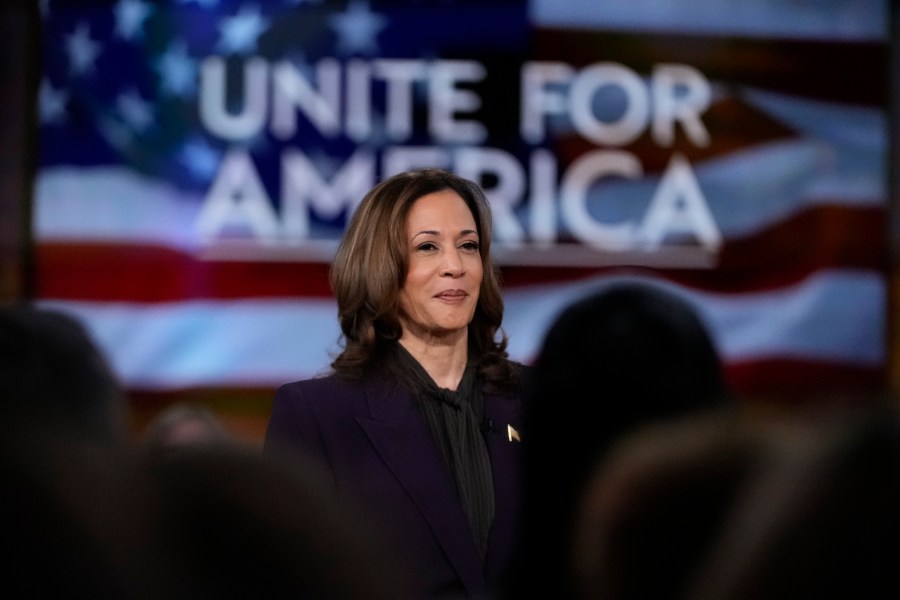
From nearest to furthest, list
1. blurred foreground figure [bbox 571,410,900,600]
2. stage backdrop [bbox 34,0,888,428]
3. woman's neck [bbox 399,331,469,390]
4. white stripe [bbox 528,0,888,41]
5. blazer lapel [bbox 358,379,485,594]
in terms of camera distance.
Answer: blurred foreground figure [bbox 571,410,900,600]
blazer lapel [bbox 358,379,485,594]
woman's neck [bbox 399,331,469,390]
stage backdrop [bbox 34,0,888,428]
white stripe [bbox 528,0,888,41]

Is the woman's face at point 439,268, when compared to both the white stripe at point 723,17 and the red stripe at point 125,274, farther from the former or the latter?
the white stripe at point 723,17

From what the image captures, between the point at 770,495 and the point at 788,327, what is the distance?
341 cm

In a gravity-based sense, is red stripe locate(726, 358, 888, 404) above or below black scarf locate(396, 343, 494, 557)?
below

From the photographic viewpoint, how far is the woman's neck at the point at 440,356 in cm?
204

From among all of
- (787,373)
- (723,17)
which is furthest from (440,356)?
(723,17)

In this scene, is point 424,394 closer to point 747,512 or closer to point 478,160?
point 747,512

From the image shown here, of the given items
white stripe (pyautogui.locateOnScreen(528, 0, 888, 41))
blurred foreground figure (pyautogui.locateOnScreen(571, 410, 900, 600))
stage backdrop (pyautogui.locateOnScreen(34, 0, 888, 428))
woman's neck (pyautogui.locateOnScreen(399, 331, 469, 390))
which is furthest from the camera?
white stripe (pyautogui.locateOnScreen(528, 0, 888, 41))

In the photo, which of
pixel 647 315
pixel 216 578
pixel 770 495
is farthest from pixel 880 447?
pixel 216 578

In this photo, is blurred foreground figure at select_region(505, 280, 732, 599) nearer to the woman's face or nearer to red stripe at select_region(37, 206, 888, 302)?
the woman's face

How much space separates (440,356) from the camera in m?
2.05

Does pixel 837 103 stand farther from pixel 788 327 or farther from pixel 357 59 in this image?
pixel 357 59

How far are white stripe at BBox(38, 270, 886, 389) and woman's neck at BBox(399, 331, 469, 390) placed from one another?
4.97 feet

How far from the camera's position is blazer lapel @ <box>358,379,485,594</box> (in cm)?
175

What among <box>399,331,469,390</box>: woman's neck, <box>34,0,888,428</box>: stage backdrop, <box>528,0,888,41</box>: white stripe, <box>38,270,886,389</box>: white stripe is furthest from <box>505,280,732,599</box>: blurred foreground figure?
<box>528,0,888,41</box>: white stripe
